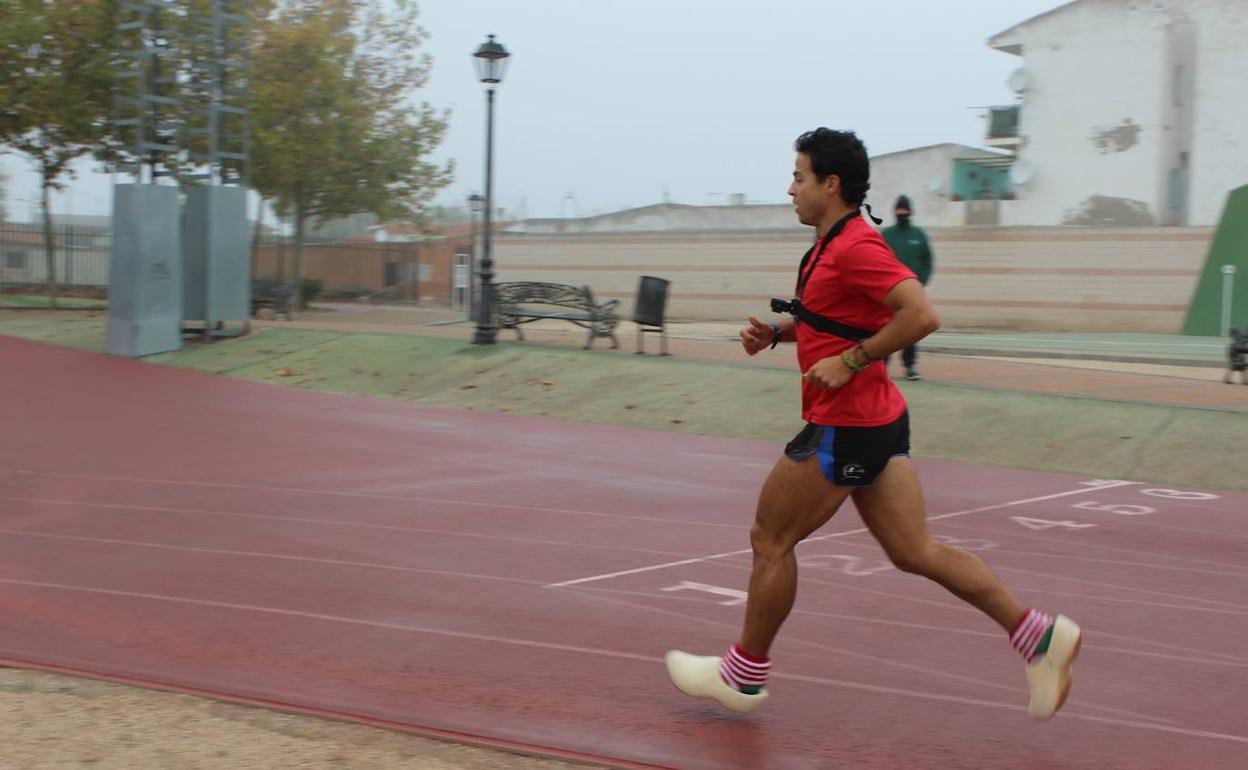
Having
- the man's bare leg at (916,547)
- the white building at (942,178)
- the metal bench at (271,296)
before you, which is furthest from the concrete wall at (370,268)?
the man's bare leg at (916,547)

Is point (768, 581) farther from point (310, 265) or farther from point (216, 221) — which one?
point (310, 265)

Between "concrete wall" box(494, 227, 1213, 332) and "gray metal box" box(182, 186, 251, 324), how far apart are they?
723 inches

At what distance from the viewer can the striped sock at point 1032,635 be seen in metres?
4.20

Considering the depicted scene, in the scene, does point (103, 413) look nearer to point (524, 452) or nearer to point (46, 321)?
point (524, 452)

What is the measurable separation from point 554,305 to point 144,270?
217 inches

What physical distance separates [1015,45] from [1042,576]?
3808 cm

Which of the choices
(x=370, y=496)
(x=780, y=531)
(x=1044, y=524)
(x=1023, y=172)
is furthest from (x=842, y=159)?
(x=1023, y=172)

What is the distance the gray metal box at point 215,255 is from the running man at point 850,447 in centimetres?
1610

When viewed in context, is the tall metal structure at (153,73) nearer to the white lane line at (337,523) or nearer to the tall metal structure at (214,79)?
the tall metal structure at (214,79)

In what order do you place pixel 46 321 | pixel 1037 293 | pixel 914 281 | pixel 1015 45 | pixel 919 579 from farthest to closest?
pixel 1015 45
pixel 1037 293
pixel 46 321
pixel 919 579
pixel 914 281

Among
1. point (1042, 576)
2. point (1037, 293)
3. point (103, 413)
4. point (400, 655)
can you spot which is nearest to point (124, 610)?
point (400, 655)

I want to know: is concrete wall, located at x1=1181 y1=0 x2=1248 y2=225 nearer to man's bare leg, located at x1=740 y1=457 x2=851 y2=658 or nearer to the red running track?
the red running track

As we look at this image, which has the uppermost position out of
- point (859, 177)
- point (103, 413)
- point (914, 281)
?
point (859, 177)

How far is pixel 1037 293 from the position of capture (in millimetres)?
32125
